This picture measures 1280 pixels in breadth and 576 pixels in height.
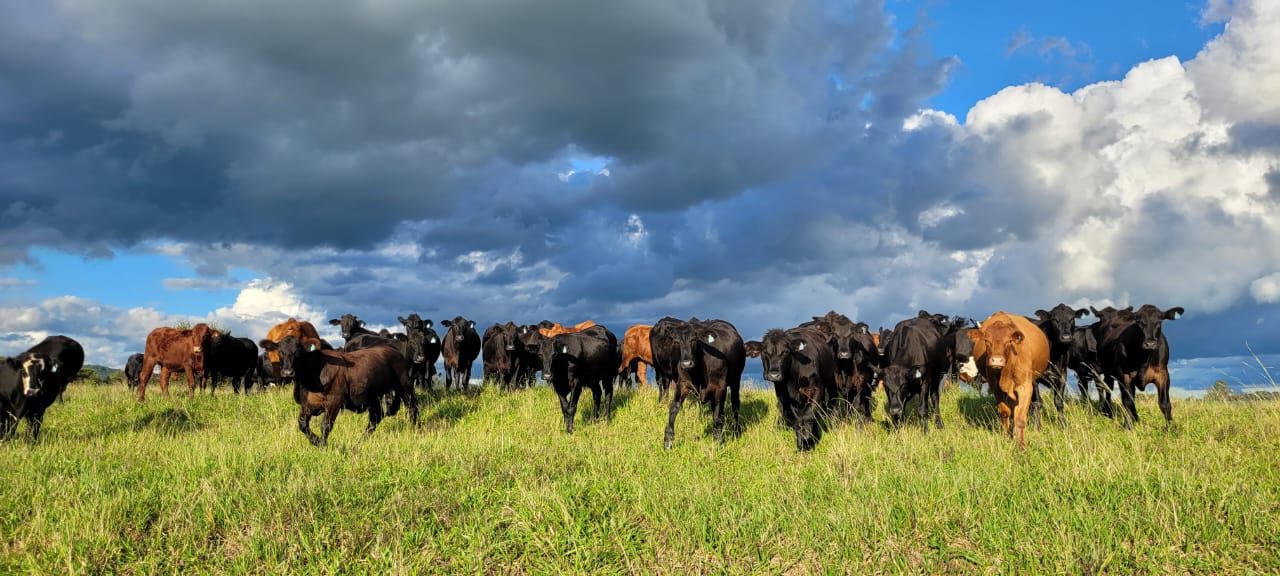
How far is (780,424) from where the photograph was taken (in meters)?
13.6

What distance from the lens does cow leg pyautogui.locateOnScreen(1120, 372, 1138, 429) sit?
42.2 ft

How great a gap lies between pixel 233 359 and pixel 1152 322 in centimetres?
2491

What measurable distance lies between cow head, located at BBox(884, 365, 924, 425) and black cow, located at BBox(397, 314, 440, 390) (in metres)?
12.0

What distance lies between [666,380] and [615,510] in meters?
11.9

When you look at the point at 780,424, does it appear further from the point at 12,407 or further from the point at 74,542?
the point at 12,407

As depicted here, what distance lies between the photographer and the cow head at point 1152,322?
43.8 ft

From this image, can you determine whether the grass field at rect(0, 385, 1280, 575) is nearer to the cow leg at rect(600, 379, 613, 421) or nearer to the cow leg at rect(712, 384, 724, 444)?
the cow leg at rect(712, 384, 724, 444)

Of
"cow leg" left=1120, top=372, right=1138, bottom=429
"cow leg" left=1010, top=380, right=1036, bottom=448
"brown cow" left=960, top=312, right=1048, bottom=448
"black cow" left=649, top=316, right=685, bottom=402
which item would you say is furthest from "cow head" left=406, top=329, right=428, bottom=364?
"cow leg" left=1120, top=372, right=1138, bottom=429

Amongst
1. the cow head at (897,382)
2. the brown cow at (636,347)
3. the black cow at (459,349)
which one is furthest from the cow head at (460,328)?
the cow head at (897,382)

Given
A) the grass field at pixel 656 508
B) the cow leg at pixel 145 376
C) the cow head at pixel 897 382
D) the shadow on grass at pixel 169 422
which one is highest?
the cow leg at pixel 145 376

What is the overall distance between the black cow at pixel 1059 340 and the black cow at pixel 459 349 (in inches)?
590

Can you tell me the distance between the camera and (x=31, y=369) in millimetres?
12773

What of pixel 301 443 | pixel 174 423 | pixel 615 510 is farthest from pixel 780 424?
pixel 174 423

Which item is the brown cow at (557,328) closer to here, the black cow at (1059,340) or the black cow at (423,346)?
the black cow at (423,346)
